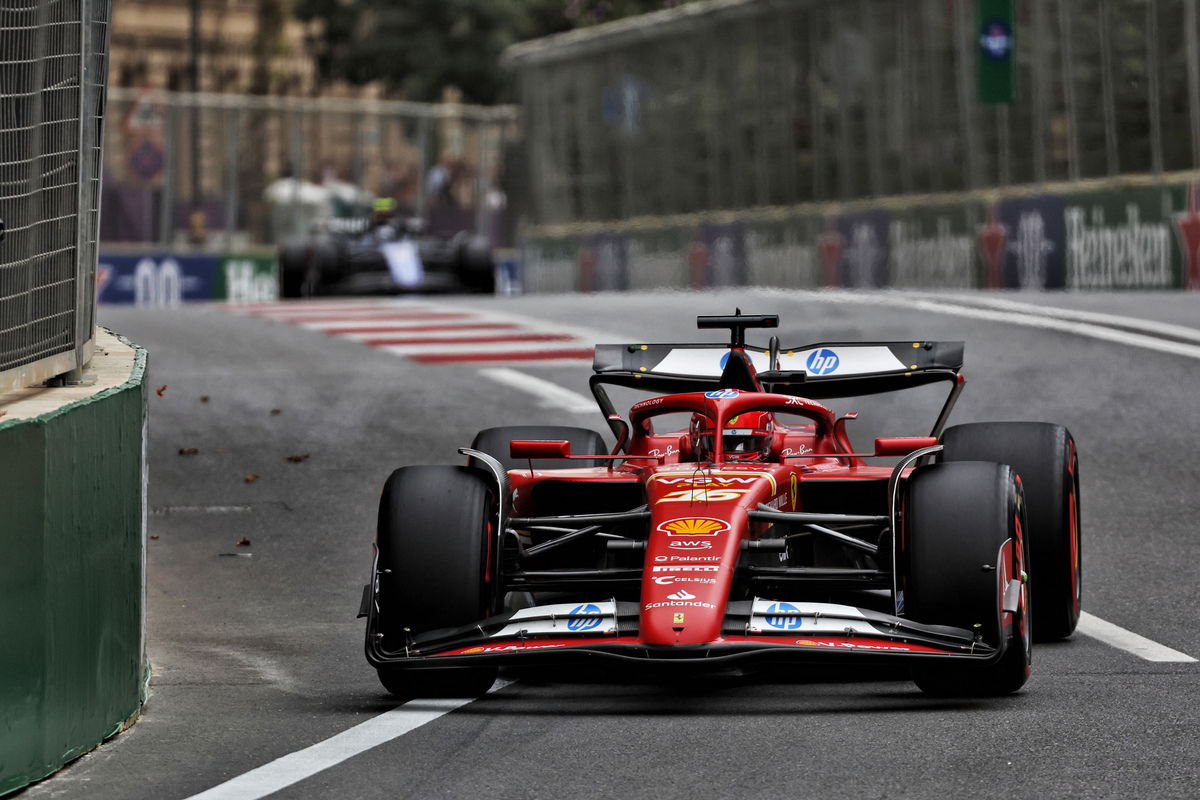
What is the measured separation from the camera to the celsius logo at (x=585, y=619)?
7.57m

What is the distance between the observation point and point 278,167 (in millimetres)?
39531

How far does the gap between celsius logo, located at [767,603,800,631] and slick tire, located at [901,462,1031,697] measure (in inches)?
15.8

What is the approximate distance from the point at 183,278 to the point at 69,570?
32.5m

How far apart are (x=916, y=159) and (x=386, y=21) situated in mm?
28503

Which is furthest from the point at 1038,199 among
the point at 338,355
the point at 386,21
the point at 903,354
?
the point at 386,21

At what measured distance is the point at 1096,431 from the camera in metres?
14.6

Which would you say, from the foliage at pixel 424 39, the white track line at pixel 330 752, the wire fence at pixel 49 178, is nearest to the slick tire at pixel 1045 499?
the white track line at pixel 330 752

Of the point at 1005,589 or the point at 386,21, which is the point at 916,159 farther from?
the point at 386,21

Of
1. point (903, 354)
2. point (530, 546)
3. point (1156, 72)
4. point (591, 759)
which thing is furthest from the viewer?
point (1156, 72)

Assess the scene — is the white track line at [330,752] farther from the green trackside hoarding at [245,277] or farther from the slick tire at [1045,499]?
the green trackside hoarding at [245,277]

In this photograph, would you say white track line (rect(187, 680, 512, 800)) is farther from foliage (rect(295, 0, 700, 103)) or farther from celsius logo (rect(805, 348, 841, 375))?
Answer: foliage (rect(295, 0, 700, 103))

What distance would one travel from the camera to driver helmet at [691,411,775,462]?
28.6ft

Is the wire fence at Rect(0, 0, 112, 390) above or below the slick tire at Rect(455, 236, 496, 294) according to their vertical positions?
below

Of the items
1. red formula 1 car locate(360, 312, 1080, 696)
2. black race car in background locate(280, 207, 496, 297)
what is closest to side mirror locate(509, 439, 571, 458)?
red formula 1 car locate(360, 312, 1080, 696)
